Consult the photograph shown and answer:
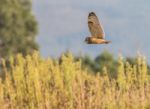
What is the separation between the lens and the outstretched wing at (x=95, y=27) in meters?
7.94

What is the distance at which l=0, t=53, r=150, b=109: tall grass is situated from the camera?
10742 mm

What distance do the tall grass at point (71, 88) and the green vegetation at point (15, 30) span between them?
3115cm

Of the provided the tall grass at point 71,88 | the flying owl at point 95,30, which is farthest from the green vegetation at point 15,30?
the flying owl at point 95,30

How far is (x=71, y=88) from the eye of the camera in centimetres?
1127

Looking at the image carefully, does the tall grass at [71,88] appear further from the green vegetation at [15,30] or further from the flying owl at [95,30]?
the green vegetation at [15,30]

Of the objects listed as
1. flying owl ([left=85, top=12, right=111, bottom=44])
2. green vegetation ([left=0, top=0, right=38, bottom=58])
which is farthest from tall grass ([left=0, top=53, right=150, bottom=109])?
green vegetation ([left=0, top=0, right=38, bottom=58])

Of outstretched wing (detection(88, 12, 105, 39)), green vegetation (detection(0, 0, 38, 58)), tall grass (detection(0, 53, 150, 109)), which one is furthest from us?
green vegetation (detection(0, 0, 38, 58))

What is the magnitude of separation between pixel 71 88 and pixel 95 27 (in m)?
3.39

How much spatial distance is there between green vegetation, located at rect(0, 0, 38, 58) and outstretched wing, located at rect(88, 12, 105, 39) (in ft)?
115

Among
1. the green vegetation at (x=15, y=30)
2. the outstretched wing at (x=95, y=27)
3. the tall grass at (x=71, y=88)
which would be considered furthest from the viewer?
the green vegetation at (x=15, y=30)

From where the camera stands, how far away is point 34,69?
38.3ft

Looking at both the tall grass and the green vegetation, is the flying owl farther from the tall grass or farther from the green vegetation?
the green vegetation

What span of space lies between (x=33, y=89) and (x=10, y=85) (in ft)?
1.60

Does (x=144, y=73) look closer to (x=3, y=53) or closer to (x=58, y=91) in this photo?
(x=58, y=91)
